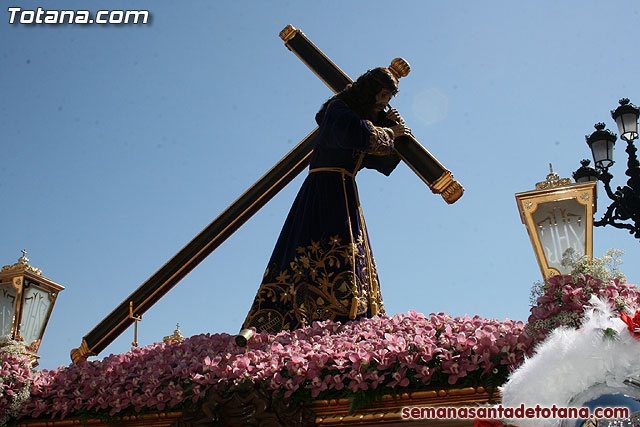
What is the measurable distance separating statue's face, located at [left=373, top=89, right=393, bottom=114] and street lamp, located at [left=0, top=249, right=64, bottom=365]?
3833 mm

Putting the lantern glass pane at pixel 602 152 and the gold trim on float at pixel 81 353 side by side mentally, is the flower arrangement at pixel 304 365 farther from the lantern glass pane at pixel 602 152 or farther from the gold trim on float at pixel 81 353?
the lantern glass pane at pixel 602 152

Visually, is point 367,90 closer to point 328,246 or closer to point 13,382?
point 328,246

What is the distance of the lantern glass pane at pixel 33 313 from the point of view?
631 centimetres

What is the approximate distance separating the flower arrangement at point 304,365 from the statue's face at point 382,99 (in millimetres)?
2377

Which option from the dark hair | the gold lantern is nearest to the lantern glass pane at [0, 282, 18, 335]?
the dark hair

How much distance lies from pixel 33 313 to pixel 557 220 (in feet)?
16.5

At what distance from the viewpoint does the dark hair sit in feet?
21.0

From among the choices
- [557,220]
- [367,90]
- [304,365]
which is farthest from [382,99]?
[304,365]

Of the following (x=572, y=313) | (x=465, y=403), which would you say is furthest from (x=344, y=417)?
(x=572, y=313)

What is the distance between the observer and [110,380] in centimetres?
513

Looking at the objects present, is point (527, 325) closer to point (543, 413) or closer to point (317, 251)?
point (543, 413)

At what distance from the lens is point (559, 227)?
14.5 feet

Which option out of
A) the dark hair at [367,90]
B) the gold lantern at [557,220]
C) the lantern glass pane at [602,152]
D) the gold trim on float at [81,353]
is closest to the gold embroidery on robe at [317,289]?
the dark hair at [367,90]

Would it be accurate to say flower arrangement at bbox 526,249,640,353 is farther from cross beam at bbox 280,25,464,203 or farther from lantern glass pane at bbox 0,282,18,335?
lantern glass pane at bbox 0,282,18,335
